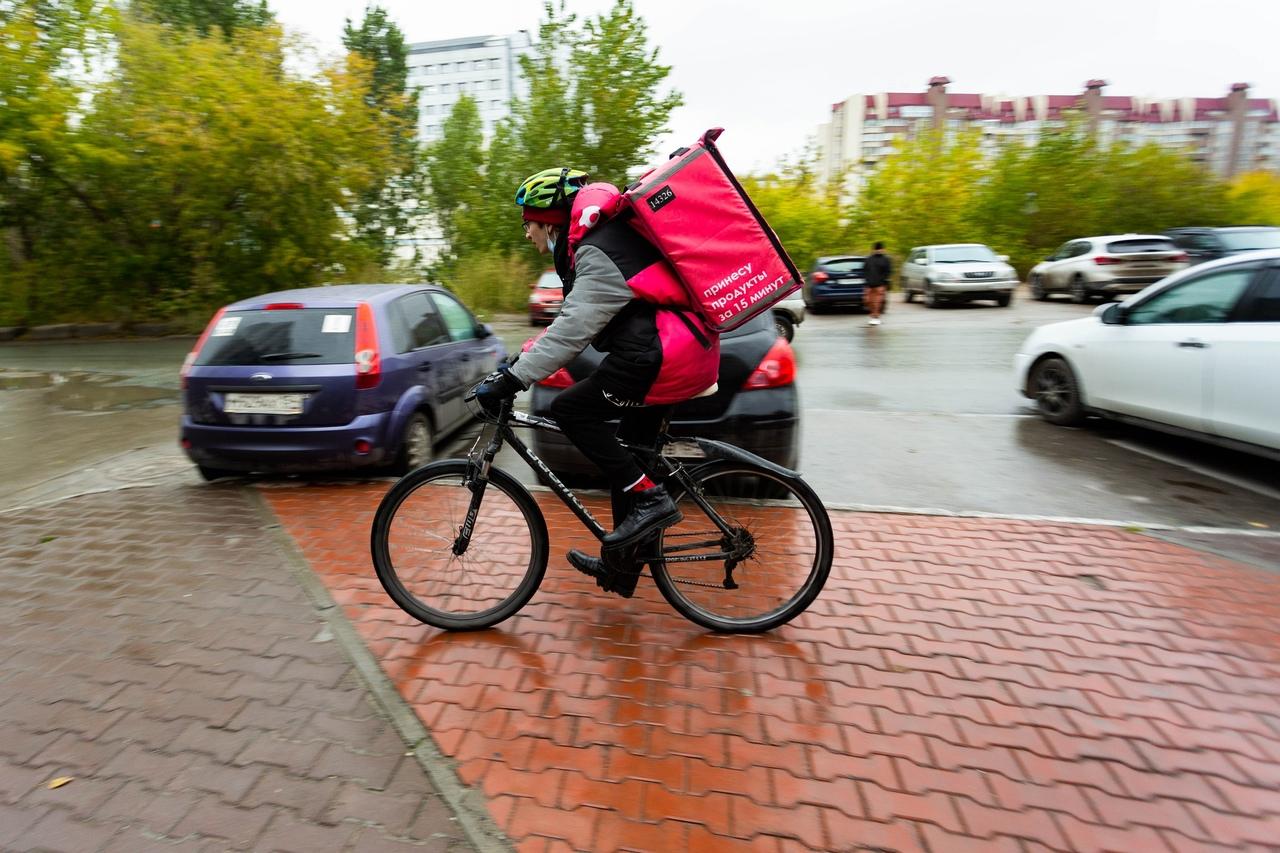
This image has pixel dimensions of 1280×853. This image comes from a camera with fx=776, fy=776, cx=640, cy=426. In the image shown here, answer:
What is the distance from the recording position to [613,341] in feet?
10.2

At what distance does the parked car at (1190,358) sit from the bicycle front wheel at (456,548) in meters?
5.07

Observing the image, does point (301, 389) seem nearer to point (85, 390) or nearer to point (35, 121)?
point (85, 390)

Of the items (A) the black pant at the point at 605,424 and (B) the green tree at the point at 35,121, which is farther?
(B) the green tree at the point at 35,121

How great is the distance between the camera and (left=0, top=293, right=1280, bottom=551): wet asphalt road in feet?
17.7

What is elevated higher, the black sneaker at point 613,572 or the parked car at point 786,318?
the parked car at point 786,318

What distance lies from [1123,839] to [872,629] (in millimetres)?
1338

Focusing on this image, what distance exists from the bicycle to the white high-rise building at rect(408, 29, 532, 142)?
108 metres

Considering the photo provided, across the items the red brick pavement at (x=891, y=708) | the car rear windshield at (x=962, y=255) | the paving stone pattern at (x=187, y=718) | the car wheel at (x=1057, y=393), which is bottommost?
the paving stone pattern at (x=187, y=718)

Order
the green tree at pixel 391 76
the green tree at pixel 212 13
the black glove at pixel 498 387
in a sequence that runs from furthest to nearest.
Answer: the green tree at pixel 391 76 → the green tree at pixel 212 13 → the black glove at pixel 498 387

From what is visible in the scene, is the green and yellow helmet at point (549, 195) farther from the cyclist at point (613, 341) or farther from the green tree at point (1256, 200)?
the green tree at point (1256, 200)

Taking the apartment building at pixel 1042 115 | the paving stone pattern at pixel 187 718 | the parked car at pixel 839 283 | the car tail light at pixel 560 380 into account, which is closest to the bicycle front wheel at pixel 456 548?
the paving stone pattern at pixel 187 718

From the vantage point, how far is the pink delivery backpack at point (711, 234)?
9.59ft

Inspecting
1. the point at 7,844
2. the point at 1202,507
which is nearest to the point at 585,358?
the point at 7,844

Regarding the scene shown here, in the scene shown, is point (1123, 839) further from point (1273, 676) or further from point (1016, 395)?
point (1016, 395)
